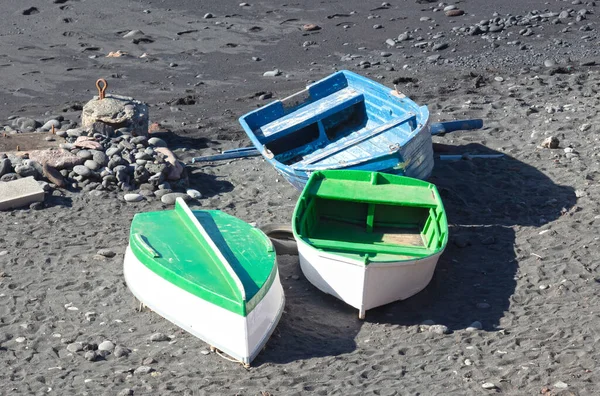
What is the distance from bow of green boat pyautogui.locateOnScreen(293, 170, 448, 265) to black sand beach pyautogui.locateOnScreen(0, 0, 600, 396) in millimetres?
418

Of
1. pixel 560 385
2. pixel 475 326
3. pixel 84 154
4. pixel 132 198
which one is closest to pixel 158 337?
pixel 475 326

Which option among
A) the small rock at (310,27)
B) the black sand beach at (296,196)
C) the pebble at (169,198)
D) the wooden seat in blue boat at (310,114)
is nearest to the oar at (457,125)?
the black sand beach at (296,196)

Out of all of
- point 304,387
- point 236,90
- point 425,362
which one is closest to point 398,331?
point 425,362

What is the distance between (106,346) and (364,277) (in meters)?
2.08

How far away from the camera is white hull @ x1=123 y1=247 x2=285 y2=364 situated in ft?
22.7

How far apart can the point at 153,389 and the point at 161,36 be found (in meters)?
9.29

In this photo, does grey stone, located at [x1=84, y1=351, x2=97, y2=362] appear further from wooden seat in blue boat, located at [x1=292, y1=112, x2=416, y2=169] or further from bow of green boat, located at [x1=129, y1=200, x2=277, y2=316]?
wooden seat in blue boat, located at [x1=292, y1=112, x2=416, y2=169]

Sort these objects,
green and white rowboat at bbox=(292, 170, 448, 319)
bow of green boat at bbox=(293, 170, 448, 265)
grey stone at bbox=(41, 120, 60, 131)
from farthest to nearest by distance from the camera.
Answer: grey stone at bbox=(41, 120, 60, 131), bow of green boat at bbox=(293, 170, 448, 265), green and white rowboat at bbox=(292, 170, 448, 319)

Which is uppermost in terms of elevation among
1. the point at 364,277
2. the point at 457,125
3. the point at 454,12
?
the point at 364,277

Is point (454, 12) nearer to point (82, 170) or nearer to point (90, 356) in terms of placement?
point (82, 170)

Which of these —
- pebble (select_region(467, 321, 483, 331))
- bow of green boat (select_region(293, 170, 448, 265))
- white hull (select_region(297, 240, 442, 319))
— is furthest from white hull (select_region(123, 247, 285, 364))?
pebble (select_region(467, 321, 483, 331))

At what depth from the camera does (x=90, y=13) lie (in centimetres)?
1573

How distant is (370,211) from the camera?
866 cm

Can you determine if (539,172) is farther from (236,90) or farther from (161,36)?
(161,36)
